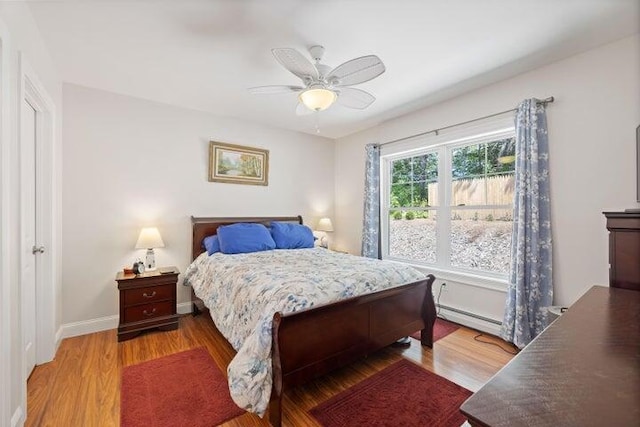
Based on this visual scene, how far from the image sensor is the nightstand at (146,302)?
2.70 meters

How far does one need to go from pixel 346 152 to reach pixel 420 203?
5.33 ft

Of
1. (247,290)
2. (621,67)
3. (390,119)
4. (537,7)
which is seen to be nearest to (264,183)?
(390,119)

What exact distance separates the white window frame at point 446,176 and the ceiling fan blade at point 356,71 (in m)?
1.61

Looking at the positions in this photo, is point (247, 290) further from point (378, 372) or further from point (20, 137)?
point (20, 137)

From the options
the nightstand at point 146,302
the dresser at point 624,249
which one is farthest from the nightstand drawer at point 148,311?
the dresser at point 624,249

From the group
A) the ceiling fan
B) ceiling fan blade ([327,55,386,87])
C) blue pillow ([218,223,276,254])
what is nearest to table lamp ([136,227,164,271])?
blue pillow ([218,223,276,254])

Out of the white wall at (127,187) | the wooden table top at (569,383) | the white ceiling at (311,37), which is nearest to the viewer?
the wooden table top at (569,383)

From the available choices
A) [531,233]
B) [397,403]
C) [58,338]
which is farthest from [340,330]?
[58,338]

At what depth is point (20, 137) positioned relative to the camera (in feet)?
5.28

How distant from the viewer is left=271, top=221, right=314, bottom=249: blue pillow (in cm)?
363

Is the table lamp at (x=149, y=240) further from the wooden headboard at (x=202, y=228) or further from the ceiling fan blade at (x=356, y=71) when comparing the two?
the ceiling fan blade at (x=356, y=71)

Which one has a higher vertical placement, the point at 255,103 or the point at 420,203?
the point at 255,103

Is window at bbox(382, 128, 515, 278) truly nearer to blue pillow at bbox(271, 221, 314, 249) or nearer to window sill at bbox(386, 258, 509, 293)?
window sill at bbox(386, 258, 509, 293)

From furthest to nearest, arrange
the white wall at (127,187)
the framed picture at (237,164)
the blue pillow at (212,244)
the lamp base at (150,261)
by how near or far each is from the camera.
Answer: the framed picture at (237,164), the blue pillow at (212,244), the lamp base at (150,261), the white wall at (127,187)
